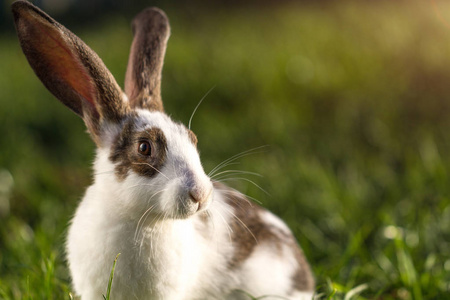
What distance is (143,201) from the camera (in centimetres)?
271

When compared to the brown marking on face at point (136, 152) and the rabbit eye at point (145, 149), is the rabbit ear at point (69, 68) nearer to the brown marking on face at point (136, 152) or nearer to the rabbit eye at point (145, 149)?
the brown marking on face at point (136, 152)

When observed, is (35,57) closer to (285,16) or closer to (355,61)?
(355,61)

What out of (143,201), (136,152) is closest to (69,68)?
(136,152)

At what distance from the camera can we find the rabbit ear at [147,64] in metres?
3.21

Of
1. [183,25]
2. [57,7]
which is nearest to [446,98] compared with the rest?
[183,25]

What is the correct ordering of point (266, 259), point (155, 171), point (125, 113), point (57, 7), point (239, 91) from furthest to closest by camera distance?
1. point (57, 7)
2. point (239, 91)
3. point (266, 259)
4. point (125, 113)
5. point (155, 171)

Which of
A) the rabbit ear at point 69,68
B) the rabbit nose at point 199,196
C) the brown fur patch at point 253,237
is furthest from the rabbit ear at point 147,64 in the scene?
the rabbit nose at point 199,196

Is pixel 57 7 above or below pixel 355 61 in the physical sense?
below

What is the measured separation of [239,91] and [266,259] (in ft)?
11.7

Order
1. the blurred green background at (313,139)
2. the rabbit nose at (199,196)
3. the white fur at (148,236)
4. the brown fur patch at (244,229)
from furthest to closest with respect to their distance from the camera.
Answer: the blurred green background at (313,139)
the brown fur patch at (244,229)
the white fur at (148,236)
the rabbit nose at (199,196)

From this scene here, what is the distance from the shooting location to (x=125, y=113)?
297cm

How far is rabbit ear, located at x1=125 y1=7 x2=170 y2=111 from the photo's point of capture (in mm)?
3215

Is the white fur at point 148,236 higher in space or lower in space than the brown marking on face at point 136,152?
lower

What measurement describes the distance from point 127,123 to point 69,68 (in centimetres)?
45
